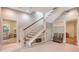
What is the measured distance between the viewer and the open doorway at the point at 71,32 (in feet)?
6.97

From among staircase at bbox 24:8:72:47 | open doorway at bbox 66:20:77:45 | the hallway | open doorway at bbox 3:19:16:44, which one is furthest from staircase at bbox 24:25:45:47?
open doorway at bbox 66:20:77:45

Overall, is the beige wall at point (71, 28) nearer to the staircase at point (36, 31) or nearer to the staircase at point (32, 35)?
the staircase at point (36, 31)

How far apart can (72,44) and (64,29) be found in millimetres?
411

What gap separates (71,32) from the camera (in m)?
2.21

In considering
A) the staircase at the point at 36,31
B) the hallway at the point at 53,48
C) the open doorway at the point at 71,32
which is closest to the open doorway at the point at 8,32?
the hallway at the point at 53,48

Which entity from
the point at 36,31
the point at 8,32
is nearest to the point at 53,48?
the point at 36,31

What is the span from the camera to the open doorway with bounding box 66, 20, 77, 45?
212 cm

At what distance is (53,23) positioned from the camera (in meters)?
2.32

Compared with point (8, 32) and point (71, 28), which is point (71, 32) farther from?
point (8, 32)
